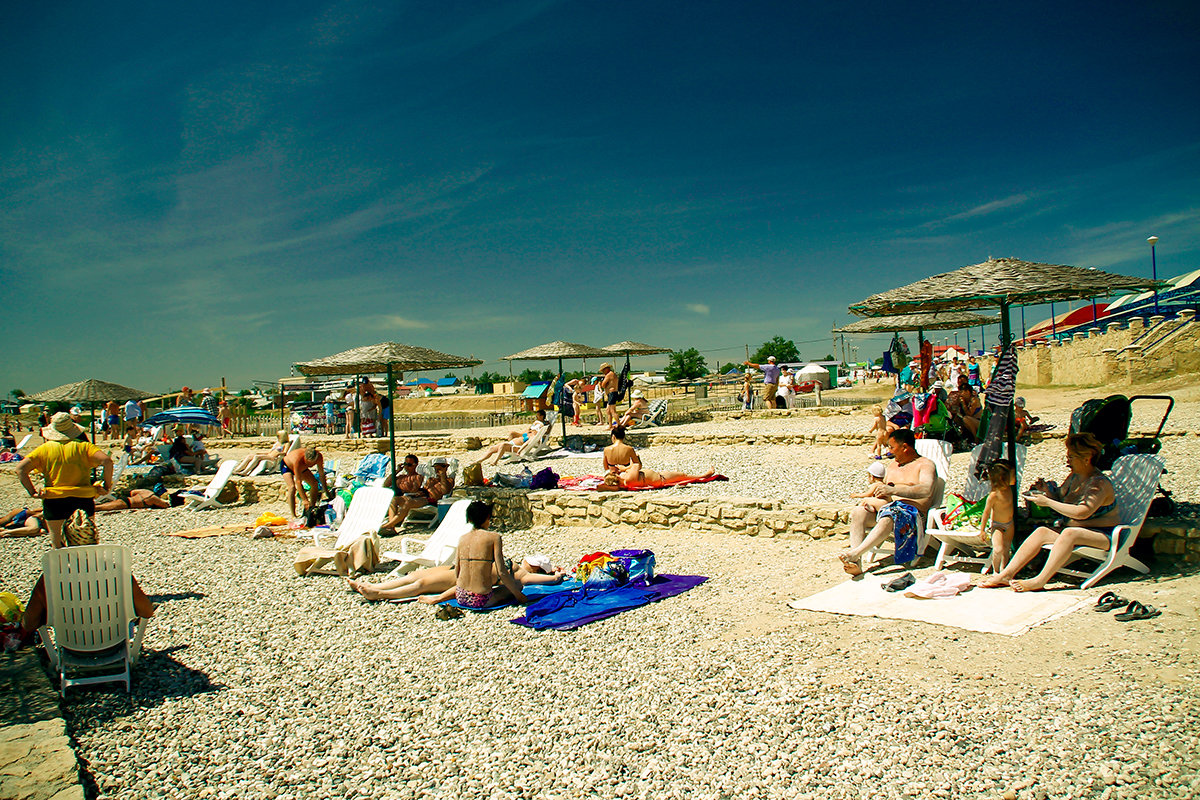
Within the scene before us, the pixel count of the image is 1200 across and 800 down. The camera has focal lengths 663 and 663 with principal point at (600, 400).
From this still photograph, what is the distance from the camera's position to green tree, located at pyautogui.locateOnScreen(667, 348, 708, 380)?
2077 inches

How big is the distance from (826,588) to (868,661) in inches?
54.5

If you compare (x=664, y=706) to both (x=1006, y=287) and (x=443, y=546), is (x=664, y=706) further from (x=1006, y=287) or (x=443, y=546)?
(x=1006, y=287)

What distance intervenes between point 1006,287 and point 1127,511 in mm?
1651

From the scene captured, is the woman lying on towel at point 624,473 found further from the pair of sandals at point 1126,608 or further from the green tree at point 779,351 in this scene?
the green tree at point 779,351

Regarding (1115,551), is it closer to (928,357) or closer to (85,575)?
(85,575)

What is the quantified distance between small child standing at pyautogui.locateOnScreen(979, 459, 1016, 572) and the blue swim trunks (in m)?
0.55

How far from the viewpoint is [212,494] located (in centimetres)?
1134

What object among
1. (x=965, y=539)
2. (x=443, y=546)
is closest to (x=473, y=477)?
(x=443, y=546)

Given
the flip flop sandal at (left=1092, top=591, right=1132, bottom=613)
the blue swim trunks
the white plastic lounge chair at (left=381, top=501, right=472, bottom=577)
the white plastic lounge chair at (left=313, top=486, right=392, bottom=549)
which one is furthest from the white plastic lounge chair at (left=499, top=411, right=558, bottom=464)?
the flip flop sandal at (left=1092, top=591, right=1132, bottom=613)

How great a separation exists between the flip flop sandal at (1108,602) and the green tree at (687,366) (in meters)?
47.4

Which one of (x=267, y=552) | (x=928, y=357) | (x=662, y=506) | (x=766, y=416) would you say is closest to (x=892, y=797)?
(x=662, y=506)

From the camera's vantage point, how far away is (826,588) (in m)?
4.84

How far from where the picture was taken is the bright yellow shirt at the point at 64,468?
5828 mm

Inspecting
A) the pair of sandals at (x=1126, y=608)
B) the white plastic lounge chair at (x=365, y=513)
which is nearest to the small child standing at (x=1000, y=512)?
the pair of sandals at (x=1126, y=608)
